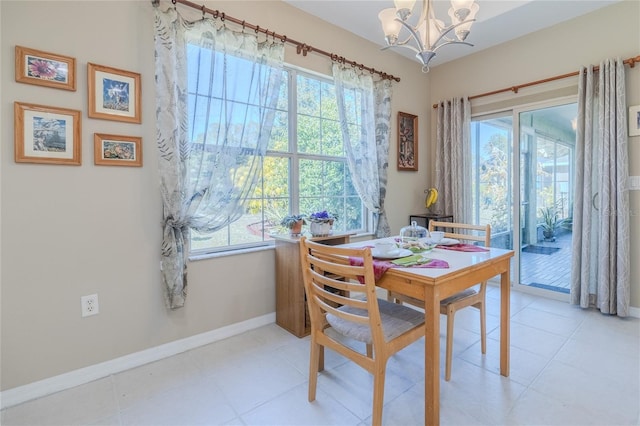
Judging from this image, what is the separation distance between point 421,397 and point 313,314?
2.37ft

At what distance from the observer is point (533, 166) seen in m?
3.37

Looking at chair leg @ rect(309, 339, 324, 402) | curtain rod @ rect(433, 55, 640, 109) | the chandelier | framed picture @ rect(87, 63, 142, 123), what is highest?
curtain rod @ rect(433, 55, 640, 109)

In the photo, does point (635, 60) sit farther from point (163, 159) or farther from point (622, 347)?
point (163, 159)

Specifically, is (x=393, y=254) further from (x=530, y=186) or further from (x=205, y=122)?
(x=530, y=186)

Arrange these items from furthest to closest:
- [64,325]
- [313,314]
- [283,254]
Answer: [283,254], [64,325], [313,314]

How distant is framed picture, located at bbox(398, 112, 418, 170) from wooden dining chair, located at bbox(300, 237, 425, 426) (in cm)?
235

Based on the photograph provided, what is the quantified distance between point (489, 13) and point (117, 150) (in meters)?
3.31

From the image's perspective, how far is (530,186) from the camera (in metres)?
3.40

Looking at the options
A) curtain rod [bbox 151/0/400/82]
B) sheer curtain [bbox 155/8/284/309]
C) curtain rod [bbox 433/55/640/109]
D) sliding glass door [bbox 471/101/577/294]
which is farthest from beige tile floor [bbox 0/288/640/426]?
curtain rod [bbox 151/0/400/82]

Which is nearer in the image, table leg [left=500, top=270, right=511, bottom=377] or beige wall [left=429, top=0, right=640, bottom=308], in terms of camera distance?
table leg [left=500, top=270, right=511, bottom=377]

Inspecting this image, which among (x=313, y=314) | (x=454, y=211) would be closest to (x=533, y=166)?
(x=454, y=211)

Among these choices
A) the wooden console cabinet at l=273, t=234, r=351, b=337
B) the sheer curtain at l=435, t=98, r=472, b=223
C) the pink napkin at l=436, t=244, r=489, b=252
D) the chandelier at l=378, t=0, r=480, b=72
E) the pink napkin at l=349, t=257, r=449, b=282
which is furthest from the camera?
the sheer curtain at l=435, t=98, r=472, b=223

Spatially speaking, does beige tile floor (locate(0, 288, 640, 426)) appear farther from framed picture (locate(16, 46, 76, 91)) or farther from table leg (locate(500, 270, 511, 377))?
framed picture (locate(16, 46, 76, 91))

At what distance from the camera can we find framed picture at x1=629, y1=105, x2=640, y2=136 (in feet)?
8.38
